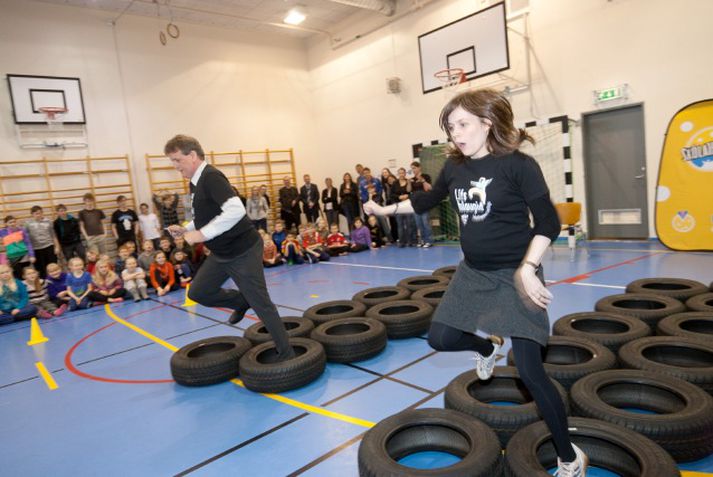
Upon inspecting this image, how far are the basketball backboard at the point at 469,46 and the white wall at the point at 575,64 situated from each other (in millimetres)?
805

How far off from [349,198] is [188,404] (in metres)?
10.3

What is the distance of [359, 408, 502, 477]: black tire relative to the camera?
210cm

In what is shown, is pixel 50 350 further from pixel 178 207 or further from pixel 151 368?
pixel 178 207

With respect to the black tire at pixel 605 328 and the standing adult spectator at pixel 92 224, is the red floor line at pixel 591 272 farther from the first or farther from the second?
the standing adult spectator at pixel 92 224

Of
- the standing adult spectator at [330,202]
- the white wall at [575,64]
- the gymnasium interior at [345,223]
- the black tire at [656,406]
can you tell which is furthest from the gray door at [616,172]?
the black tire at [656,406]

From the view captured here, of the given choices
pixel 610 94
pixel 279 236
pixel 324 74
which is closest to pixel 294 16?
pixel 324 74

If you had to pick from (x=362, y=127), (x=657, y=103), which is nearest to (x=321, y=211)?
(x=362, y=127)

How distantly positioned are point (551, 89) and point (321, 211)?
7769mm

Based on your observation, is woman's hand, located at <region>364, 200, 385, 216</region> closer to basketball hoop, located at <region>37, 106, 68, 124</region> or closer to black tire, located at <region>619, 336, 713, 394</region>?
black tire, located at <region>619, 336, 713, 394</region>

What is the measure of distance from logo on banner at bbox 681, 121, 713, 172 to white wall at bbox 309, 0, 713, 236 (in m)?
0.93

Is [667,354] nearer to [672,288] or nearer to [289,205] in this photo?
[672,288]

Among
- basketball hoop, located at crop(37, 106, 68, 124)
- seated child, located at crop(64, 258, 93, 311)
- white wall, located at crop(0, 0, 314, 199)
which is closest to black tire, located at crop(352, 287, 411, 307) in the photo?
seated child, located at crop(64, 258, 93, 311)

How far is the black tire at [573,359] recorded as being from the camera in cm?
293

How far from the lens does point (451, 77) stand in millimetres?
10773
